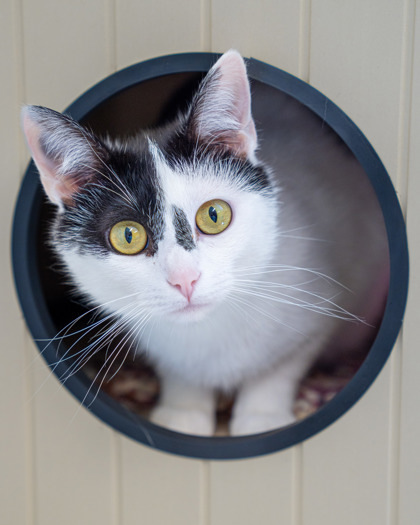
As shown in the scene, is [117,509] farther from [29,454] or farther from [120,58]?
[120,58]

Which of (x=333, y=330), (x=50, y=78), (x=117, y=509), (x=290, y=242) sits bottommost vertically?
(x=117, y=509)

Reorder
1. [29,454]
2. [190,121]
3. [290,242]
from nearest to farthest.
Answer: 1. [190,121]
2. [290,242]
3. [29,454]

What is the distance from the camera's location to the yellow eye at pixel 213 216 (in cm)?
60

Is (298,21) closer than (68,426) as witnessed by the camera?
Yes

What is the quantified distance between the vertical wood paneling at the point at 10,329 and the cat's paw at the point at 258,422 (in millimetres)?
383

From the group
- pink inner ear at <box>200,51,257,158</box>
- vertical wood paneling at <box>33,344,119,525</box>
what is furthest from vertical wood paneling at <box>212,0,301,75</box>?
vertical wood paneling at <box>33,344,119,525</box>

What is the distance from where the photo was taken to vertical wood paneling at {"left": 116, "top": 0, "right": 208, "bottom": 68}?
700 mm

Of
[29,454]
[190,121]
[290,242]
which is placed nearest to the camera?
[190,121]

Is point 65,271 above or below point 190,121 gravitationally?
below

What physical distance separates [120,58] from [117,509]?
767 mm

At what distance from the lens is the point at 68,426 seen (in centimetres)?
79

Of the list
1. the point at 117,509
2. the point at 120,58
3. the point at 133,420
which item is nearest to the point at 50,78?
the point at 120,58

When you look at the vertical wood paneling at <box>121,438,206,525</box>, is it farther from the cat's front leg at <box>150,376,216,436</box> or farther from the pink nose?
the pink nose

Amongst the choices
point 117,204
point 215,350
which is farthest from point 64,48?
point 215,350
